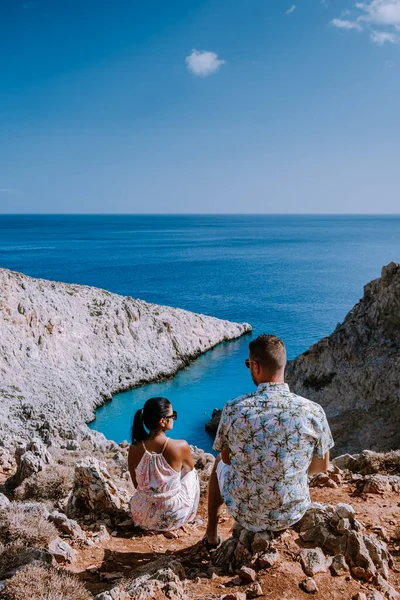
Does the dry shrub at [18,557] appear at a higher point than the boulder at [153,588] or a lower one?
lower

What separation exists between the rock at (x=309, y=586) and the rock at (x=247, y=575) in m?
0.53

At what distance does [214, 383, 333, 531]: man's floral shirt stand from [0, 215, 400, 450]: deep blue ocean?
106ft

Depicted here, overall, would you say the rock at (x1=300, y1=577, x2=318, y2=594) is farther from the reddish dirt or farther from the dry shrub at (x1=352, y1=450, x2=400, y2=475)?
the dry shrub at (x1=352, y1=450, x2=400, y2=475)

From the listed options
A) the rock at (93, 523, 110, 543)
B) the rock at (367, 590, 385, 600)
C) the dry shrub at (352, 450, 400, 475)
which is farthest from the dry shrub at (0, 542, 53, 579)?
the dry shrub at (352, 450, 400, 475)

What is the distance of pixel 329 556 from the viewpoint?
591cm

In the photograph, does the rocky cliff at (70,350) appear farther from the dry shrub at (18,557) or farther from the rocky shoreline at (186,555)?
the dry shrub at (18,557)

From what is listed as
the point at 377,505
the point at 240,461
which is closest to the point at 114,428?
the point at 377,505

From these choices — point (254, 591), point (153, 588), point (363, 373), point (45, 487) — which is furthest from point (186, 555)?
point (363, 373)

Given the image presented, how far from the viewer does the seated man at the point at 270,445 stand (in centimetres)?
546

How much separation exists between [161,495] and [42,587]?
233 cm

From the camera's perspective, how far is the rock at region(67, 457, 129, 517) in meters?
8.60

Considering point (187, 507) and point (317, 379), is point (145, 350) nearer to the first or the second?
point (317, 379)

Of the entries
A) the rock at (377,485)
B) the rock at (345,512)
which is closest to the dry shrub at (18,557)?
the rock at (345,512)

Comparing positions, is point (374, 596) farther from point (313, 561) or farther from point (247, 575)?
point (247, 575)
